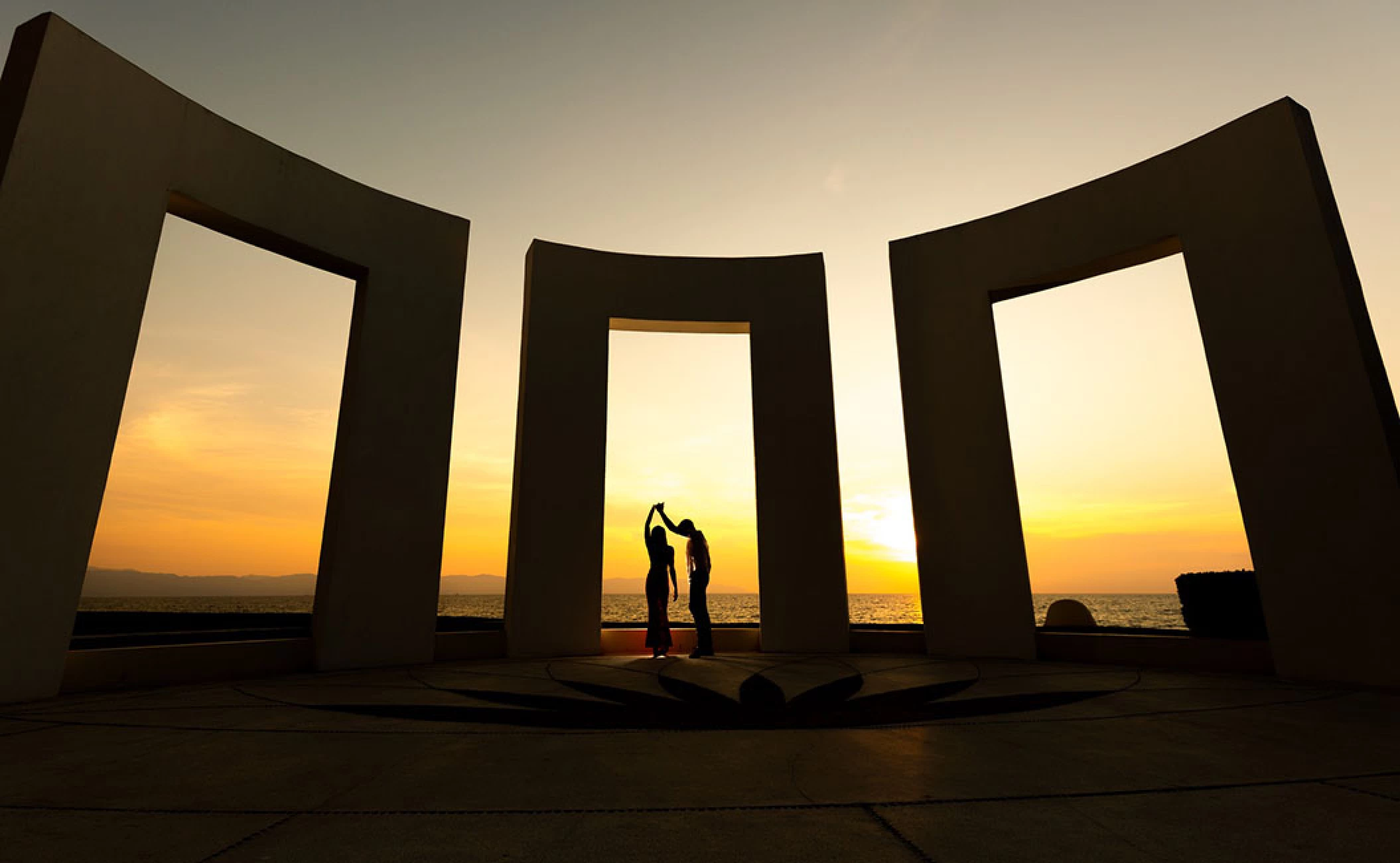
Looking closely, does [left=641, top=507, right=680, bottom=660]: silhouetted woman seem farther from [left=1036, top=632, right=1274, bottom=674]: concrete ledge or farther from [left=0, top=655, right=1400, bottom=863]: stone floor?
[left=1036, top=632, right=1274, bottom=674]: concrete ledge

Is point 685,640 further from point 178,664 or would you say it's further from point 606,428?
point 178,664

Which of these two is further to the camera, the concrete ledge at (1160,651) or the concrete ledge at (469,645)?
the concrete ledge at (469,645)

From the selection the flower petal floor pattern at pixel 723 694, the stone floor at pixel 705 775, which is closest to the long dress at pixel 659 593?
the flower petal floor pattern at pixel 723 694

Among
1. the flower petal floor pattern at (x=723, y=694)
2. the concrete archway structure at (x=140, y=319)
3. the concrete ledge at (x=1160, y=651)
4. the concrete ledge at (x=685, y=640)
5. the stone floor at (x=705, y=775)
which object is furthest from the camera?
the concrete ledge at (x=685, y=640)

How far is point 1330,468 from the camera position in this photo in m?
6.20

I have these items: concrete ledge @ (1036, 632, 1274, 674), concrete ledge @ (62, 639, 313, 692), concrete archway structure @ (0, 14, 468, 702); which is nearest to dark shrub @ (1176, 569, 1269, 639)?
concrete ledge @ (1036, 632, 1274, 674)

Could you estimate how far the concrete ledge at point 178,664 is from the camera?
5.66 metres

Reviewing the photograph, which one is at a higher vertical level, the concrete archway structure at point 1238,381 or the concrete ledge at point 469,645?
the concrete archway structure at point 1238,381

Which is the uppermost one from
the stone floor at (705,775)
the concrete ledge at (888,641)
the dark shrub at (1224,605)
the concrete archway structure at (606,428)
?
the concrete archway structure at (606,428)

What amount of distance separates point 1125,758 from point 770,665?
4285 mm

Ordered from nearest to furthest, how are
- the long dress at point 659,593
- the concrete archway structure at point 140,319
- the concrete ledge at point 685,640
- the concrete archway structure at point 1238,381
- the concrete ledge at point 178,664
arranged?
the concrete archway structure at point 140,319 → the concrete ledge at point 178,664 → the concrete archway structure at point 1238,381 → the long dress at point 659,593 → the concrete ledge at point 685,640

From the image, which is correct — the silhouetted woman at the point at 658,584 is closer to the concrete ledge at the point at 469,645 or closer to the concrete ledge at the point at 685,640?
the concrete ledge at the point at 685,640

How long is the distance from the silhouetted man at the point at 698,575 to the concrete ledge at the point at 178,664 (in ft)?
14.4

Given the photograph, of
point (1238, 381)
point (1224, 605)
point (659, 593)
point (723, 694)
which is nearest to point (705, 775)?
point (723, 694)
